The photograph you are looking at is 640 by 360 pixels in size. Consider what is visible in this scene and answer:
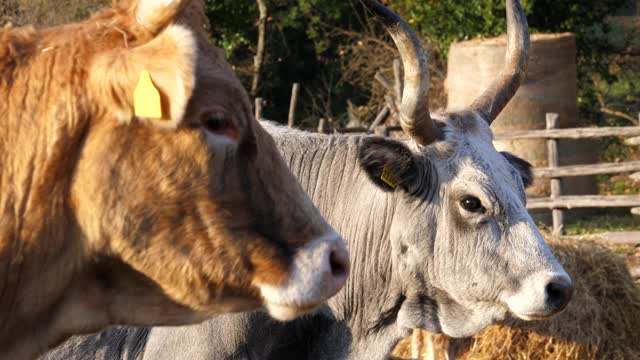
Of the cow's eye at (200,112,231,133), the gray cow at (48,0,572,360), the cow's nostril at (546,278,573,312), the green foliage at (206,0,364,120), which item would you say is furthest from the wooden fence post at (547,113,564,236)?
the cow's eye at (200,112,231,133)

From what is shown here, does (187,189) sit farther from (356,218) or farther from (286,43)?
(286,43)

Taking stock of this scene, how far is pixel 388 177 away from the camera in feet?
17.8

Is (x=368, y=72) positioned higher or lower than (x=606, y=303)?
higher

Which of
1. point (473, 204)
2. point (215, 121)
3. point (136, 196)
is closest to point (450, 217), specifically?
point (473, 204)

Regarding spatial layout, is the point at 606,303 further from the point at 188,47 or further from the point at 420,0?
the point at 420,0

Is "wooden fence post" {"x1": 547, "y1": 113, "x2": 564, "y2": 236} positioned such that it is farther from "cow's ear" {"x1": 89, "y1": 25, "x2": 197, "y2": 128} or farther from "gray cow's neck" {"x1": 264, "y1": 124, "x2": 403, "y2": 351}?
"cow's ear" {"x1": 89, "y1": 25, "x2": 197, "y2": 128}

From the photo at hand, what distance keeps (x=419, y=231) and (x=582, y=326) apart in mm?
4213

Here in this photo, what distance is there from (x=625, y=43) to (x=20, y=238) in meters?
20.5

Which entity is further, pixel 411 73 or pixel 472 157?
pixel 411 73

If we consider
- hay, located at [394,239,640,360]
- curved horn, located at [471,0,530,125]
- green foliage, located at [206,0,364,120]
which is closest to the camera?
curved horn, located at [471,0,530,125]

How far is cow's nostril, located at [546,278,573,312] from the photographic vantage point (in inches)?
199

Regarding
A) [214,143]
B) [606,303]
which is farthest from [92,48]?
[606,303]

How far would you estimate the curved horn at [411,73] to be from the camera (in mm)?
5418

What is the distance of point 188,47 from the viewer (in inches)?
111
